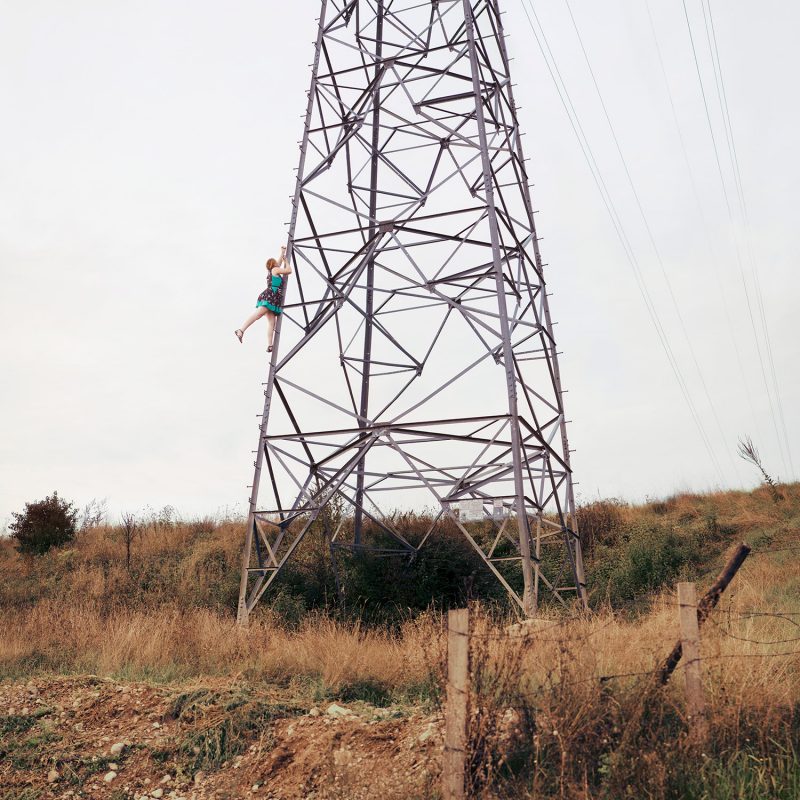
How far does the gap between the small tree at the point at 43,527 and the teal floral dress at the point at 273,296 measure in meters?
10.4

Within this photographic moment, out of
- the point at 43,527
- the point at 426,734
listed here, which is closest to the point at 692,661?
the point at 426,734

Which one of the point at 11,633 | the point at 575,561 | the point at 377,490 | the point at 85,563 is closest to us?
the point at 11,633

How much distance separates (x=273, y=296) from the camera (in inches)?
518

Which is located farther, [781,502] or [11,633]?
[781,502]

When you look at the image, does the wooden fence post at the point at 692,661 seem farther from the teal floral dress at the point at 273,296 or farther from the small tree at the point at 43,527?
the small tree at the point at 43,527

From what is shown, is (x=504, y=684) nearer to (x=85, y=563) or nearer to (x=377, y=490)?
(x=377, y=490)

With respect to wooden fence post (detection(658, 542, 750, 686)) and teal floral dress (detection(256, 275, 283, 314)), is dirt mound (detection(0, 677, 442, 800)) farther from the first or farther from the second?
teal floral dress (detection(256, 275, 283, 314))

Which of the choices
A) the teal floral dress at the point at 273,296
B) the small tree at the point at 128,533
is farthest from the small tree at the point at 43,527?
the teal floral dress at the point at 273,296

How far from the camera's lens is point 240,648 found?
10.2m

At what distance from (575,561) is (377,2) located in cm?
1114

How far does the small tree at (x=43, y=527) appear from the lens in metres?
19.7

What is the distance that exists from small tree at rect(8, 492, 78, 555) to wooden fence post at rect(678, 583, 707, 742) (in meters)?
17.4

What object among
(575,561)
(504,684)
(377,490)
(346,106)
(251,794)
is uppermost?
(346,106)

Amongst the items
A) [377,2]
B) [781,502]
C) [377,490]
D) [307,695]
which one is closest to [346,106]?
[377,2]
